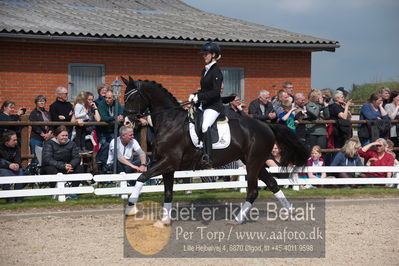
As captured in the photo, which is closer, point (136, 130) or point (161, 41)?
point (136, 130)

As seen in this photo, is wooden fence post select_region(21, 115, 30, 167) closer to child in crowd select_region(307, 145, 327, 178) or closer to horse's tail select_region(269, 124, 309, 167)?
horse's tail select_region(269, 124, 309, 167)

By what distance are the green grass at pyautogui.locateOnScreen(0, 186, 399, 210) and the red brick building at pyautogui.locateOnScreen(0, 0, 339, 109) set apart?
492 centimetres

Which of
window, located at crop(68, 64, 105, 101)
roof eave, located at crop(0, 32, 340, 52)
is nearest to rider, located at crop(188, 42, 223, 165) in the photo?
roof eave, located at crop(0, 32, 340, 52)

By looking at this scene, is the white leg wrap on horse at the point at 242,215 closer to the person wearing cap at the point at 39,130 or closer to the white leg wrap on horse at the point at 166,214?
the white leg wrap on horse at the point at 166,214

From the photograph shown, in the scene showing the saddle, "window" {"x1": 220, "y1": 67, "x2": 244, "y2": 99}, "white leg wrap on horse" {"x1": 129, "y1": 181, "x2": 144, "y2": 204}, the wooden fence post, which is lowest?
"white leg wrap on horse" {"x1": 129, "y1": 181, "x2": 144, "y2": 204}

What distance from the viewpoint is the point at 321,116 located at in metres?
14.7

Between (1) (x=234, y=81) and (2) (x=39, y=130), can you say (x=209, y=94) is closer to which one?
(2) (x=39, y=130)

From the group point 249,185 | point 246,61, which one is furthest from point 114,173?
point 246,61

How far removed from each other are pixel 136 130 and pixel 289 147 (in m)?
3.88

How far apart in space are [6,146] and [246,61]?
8.74 metres

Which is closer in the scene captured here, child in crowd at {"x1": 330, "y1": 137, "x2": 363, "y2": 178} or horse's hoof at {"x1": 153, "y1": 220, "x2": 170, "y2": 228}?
horse's hoof at {"x1": 153, "y1": 220, "x2": 170, "y2": 228}

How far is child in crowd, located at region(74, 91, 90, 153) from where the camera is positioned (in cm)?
1294

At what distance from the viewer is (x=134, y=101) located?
10086 millimetres

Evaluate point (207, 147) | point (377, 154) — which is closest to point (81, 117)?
point (207, 147)
